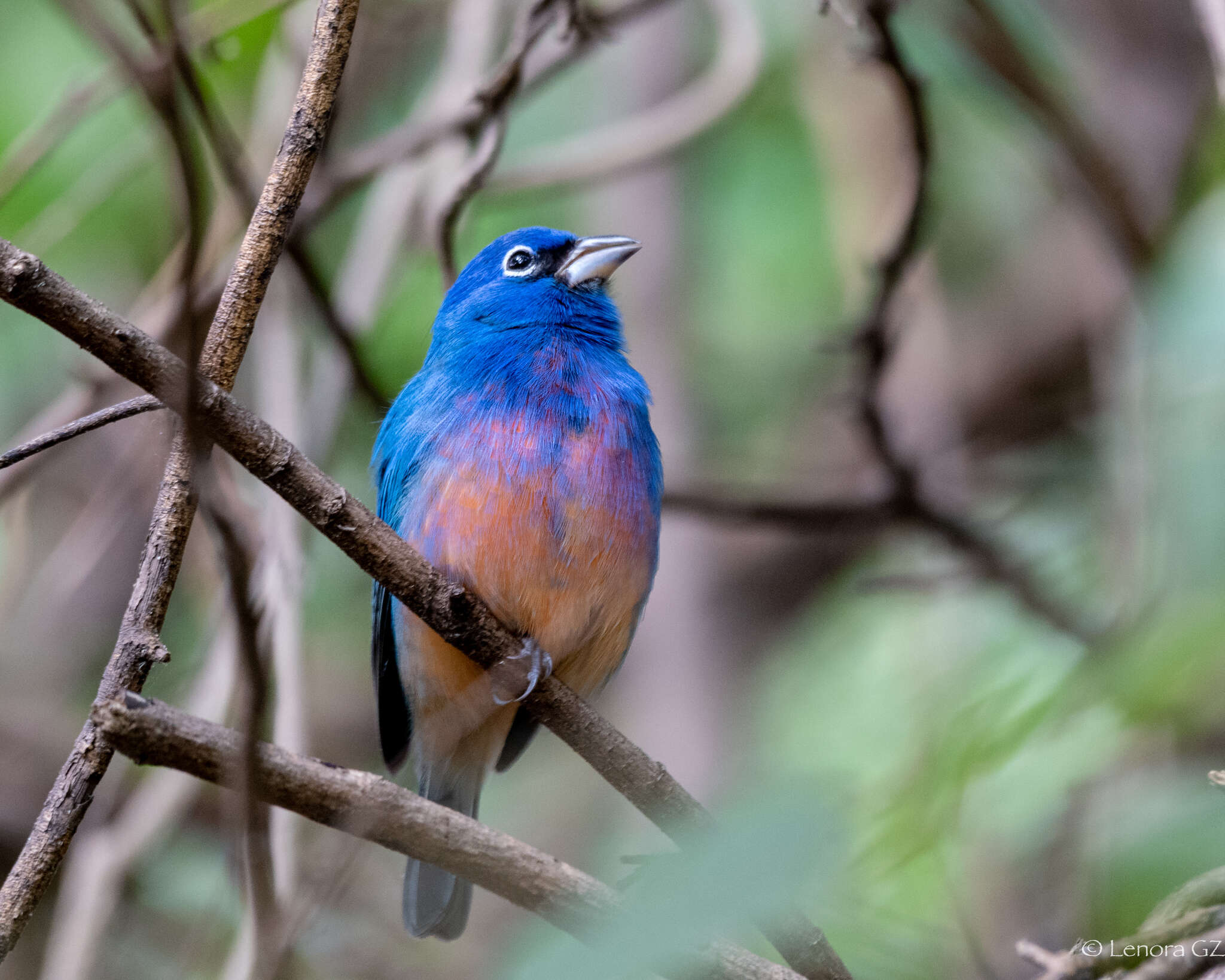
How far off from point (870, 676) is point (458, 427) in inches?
83.4

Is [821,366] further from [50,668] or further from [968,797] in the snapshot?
[50,668]

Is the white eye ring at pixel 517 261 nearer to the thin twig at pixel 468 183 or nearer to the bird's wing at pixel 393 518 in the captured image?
the thin twig at pixel 468 183

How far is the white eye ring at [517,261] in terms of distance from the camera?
4.12 meters

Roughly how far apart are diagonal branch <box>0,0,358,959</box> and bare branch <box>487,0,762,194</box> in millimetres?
2574

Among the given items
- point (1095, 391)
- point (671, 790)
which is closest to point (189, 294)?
point (671, 790)

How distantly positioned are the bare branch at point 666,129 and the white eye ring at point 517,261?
0.58 metres

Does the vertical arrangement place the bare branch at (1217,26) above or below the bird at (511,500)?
above

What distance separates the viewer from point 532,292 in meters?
3.97

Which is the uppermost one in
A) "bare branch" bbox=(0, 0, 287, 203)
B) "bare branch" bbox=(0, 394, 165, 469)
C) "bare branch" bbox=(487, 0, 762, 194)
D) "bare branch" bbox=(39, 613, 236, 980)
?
"bare branch" bbox=(0, 0, 287, 203)

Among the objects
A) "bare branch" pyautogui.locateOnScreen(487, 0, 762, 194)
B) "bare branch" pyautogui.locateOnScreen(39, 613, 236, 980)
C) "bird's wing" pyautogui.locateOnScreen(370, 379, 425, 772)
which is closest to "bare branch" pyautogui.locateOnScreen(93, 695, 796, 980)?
"bird's wing" pyautogui.locateOnScreen(370, 379, 425, 772)

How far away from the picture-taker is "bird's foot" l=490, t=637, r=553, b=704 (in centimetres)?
263

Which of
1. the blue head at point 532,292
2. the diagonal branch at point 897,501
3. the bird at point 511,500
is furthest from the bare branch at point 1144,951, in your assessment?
the blue head at point 532,292

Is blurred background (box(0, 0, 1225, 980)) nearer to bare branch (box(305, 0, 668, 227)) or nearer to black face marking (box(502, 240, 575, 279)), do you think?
bare branch (box(305, 0, 668, 227))

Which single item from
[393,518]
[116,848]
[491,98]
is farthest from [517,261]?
[116,848]
